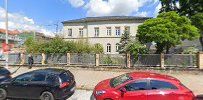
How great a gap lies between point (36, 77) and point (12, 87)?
4.31 feet

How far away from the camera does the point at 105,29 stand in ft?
165

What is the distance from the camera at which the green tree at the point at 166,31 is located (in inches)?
1030

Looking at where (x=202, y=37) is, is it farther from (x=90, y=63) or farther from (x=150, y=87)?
(x=150, y=87)

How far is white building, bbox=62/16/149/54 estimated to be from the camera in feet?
160

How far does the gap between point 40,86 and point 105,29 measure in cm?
3806

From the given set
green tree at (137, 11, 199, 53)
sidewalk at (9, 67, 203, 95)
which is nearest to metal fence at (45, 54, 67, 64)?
sidewalk at (9, 67, 203, 95)

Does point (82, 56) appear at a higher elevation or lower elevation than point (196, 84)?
higher

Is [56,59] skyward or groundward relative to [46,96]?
skyward

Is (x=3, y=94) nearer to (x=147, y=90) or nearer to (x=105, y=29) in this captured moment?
(x=147, y=90)

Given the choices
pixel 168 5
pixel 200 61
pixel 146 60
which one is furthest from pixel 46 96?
pixel 168 5

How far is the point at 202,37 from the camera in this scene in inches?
1344

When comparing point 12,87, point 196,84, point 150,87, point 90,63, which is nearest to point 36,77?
point 12,87

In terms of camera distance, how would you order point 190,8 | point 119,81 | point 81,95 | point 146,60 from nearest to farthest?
1. point 119,81
2. point 81,95
3. point 146,60
4. point 190,8

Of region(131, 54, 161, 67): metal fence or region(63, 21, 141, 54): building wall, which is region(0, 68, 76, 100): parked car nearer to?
region(131, 54, 161, 67): metal fence
